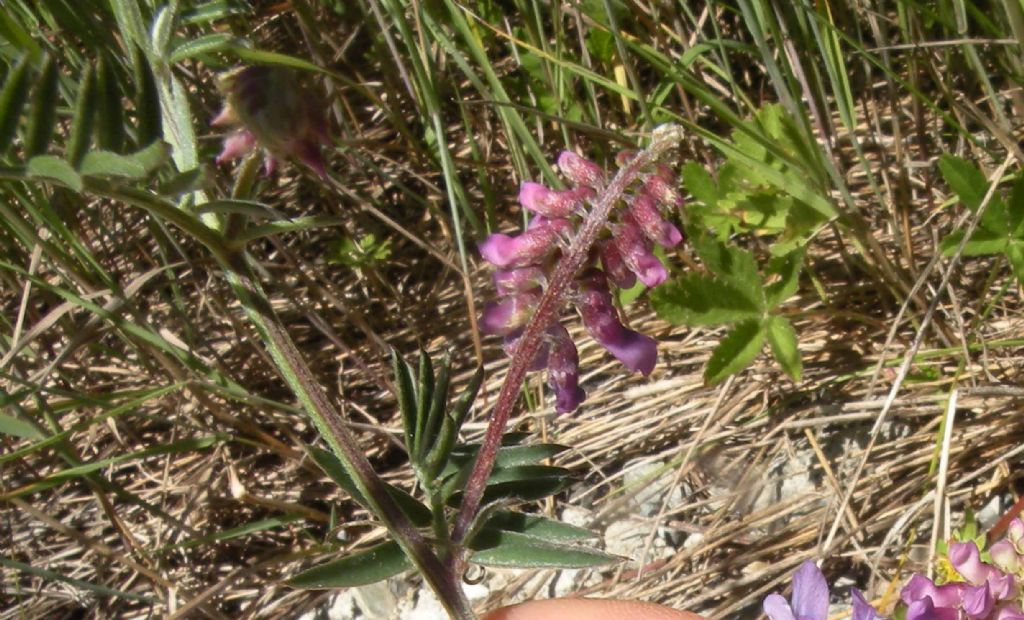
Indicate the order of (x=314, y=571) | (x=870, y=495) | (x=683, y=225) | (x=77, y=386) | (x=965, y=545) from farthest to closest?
A: (x=77, y=386)
(x=683, y=225)
(x=870, y=495)
(x=965, y=545)
(x=314, y=571)

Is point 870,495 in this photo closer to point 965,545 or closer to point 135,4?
point 965,545

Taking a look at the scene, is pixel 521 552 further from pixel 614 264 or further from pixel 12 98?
pixel 12 98

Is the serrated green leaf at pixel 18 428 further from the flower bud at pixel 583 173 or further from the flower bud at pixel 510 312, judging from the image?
the flower bud at pixel 583 173

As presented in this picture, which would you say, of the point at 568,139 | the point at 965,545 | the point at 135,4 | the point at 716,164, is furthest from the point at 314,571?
the point at 716,164

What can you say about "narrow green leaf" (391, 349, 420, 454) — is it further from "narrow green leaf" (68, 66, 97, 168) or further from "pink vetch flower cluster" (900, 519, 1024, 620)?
"pink vetch flower cluster" (900, 519, 1024, 620)

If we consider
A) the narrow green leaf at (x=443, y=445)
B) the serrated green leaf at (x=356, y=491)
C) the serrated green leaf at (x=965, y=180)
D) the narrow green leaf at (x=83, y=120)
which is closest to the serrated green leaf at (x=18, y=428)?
the serrated green leaf at (x=356, y=491)
